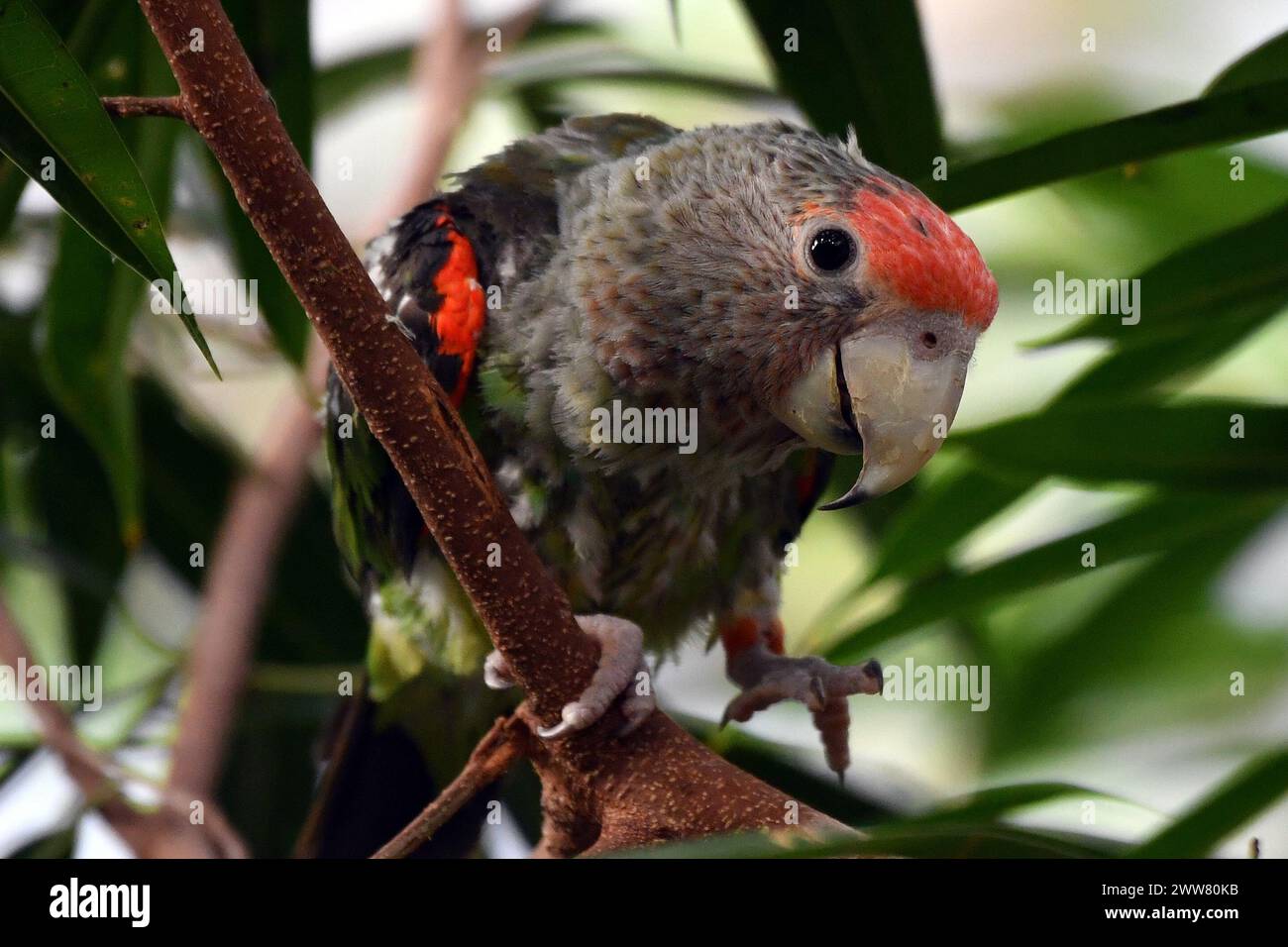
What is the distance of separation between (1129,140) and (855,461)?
70 centimetres

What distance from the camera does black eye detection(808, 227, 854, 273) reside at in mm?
1646

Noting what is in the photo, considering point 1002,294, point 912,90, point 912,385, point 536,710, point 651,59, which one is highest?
point 651,59

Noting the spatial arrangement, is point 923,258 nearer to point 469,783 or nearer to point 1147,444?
point 1147,444

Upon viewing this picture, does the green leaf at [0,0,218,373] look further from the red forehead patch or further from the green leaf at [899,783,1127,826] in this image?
the green leaf at [899,783,1127,826]

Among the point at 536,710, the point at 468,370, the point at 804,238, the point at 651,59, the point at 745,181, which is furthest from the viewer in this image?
the point at 651,59

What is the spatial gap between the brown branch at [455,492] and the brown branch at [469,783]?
5cm

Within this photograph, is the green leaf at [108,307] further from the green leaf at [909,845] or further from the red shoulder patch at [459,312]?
the green leaf at [909,845]

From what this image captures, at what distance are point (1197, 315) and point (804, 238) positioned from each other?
656 millimetres

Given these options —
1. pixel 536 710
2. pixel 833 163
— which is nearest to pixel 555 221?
Result: pixel 833 163

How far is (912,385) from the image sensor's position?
1.59m

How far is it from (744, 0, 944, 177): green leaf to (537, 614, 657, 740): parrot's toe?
2.79ft

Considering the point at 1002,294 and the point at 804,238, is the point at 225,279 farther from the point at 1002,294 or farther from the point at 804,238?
the point at 1002,294

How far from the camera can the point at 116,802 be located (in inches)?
84.3

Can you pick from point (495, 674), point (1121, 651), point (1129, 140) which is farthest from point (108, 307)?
point (1121, 651)
